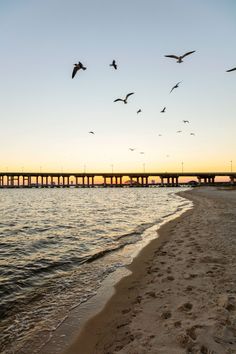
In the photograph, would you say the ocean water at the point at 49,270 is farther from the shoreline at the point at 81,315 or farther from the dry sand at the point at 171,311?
the dry sand at the point at 171,311

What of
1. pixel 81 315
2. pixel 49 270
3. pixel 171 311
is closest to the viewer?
pixel 171 311

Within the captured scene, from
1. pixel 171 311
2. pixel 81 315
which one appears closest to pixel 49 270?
pixel 81 315

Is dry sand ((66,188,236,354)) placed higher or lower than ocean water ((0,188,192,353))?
higher

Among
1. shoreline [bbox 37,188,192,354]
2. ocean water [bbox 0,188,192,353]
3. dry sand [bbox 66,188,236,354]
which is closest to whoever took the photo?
dry sand [bbox 66,188,236,354]

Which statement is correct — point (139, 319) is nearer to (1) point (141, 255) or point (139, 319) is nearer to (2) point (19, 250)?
(1) point (141, 255)

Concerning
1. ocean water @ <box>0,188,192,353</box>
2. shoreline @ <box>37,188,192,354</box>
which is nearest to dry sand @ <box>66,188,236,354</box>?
shoreline @ <box>37,188,192,354</box>

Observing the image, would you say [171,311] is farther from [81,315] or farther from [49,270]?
[49,270]

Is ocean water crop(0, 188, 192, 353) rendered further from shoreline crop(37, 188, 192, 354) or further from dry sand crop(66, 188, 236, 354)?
dry sand crop(66, 188, 236, 354)

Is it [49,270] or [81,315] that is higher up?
[81,315]

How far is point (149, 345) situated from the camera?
4.53 m

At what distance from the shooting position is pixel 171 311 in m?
5.68

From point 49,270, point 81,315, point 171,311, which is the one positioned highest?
point 171,311

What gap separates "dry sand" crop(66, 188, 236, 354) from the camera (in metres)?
4.54

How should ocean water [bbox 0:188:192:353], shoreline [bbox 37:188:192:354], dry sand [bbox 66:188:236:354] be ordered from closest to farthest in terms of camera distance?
dry sand [bbox 66:188:236:354] < shoreline [bbox 37:188:192:354] < ocean water [bbox 0:188:192:353]
